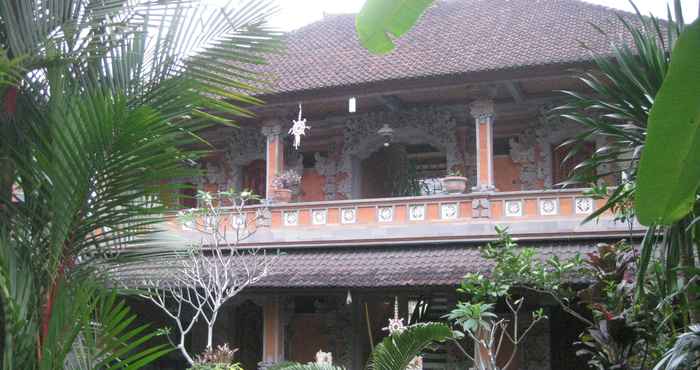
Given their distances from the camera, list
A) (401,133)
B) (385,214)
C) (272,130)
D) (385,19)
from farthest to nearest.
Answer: (401,133) < (272,130) < (385,214) < (385,19)

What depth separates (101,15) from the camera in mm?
2814

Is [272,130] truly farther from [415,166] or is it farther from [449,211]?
[449,211]

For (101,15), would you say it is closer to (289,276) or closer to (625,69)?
(625,69)

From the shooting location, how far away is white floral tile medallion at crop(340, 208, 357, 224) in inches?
504

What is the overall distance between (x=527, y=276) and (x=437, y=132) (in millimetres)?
6270

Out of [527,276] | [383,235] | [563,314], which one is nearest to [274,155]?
[383,235]

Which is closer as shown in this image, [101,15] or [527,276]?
[101,15]

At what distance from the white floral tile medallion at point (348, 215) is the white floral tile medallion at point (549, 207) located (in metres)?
2.89

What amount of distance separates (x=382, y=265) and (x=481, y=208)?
1.66 m

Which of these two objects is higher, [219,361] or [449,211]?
[449,211]

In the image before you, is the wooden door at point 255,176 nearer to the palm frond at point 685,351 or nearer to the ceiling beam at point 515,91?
the ceiling beam at point 515,91

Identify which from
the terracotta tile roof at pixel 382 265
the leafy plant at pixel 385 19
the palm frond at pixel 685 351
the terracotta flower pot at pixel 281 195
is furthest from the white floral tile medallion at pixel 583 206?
the leafy plant at pixel 385 19

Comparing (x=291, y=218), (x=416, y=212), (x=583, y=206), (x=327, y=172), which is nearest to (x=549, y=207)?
(x=583, y=206)

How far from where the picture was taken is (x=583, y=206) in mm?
11523
